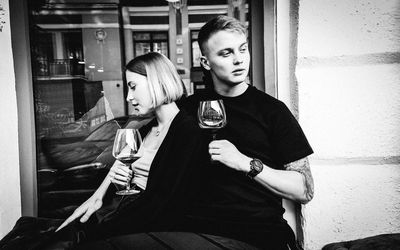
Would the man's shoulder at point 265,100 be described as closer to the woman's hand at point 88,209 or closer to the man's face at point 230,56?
the man's face at point 230,56

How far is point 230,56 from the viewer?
1.80m

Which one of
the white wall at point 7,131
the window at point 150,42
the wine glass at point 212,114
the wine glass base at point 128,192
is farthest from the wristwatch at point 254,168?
the white wall at point 7,131

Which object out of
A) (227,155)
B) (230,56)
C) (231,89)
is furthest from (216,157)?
(230,56)

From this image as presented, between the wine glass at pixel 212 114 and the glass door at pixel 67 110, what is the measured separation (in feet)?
3.63

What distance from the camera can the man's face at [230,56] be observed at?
1789 mm

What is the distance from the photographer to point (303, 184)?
1.72 meters

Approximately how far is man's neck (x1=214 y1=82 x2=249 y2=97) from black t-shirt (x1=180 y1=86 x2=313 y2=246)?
0.09 feet

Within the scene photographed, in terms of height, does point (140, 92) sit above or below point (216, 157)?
above

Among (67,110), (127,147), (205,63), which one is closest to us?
(127,147)

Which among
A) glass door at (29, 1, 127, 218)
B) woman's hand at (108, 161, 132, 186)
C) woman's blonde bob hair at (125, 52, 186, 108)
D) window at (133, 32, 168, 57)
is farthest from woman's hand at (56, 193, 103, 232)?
window at (133, 32, 168, 57)

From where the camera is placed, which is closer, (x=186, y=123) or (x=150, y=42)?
(x=186, y=123)

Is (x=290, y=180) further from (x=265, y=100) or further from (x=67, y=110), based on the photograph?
(x=67, y=110)

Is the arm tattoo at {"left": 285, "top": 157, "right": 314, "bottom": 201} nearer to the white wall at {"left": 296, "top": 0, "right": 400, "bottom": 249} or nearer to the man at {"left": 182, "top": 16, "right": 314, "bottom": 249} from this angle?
the man at {"left": 182, "top": 16, "right": 314, "bottom": 249}

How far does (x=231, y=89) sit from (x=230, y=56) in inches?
7.5
